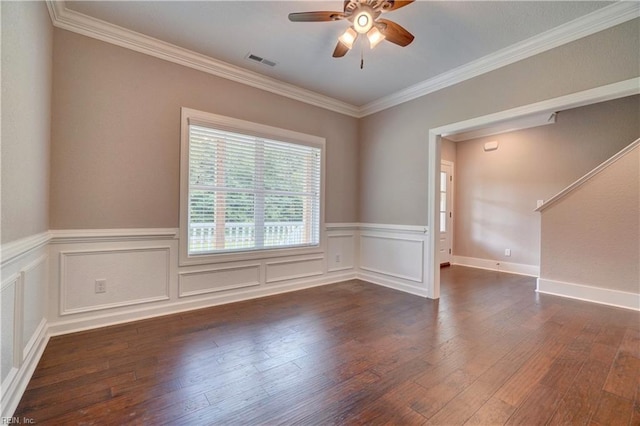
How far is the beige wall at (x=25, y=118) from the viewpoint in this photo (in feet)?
4.90

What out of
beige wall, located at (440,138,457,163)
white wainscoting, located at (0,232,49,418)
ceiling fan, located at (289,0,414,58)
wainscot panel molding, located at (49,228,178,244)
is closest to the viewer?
white wainscoting, located at (0,232,49,418)

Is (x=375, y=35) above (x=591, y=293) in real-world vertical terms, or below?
above

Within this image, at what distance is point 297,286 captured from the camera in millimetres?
4055

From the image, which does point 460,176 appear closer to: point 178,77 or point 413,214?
point 413,214

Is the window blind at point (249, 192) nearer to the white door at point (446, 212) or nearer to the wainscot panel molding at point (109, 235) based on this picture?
the wainscot panel molding at point (109, 235)

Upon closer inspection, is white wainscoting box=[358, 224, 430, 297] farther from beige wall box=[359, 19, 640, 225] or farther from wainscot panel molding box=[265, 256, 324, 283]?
wainscot panel molding box=[265, 256, 324, 283]

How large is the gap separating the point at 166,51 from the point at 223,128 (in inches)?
36.4

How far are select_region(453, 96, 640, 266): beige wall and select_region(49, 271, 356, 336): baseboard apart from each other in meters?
3.73

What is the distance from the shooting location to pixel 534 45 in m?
2.79

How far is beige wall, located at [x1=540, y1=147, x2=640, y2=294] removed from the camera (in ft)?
11.2

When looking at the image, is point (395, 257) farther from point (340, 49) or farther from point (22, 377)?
point (22, 377)

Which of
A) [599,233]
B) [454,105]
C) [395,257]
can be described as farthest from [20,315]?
[599,233]

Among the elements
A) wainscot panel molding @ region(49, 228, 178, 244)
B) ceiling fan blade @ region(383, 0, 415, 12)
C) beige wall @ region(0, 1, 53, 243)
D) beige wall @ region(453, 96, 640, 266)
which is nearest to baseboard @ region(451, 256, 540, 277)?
beige wall @ region(453, 96, 640, 266)

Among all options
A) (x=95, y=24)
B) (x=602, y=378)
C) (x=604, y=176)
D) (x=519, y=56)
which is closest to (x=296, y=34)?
(x=95, y=24)
